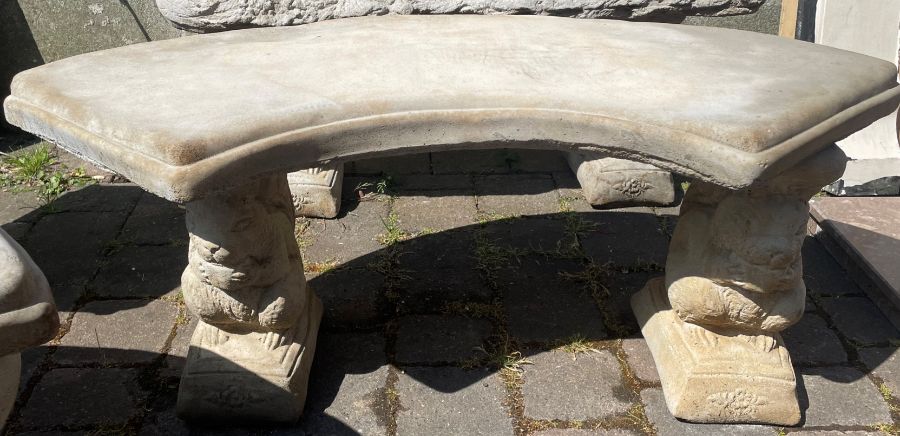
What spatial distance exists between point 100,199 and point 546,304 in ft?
6.56

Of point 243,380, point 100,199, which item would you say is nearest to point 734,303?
point 243,380

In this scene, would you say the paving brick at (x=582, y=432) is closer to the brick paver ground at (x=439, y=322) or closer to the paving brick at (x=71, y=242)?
the brick paver ground at (x=439, y=322)

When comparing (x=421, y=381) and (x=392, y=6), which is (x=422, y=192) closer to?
(x=392, y=6)

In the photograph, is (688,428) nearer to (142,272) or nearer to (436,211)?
(436,211)

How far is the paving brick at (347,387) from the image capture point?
2.18m

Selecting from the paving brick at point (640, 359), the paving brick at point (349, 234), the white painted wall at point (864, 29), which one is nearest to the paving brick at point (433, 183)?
the paving brick at point (349, 234)

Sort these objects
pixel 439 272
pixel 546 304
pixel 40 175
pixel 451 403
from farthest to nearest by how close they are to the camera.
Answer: pixel 40 175, pixel 439 272, pixel 546 304, pixel 451 403

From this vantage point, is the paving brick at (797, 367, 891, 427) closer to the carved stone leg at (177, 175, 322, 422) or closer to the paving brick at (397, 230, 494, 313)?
the paving brick at (397, 230, 494, 313)

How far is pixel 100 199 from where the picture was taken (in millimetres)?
3410

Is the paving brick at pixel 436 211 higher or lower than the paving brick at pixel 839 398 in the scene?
lower

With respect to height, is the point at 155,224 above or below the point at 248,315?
below

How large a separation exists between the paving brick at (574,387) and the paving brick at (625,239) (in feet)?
1.99

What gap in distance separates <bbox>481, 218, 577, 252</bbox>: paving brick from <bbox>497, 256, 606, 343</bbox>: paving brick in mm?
99

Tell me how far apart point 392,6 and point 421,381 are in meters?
1.60
